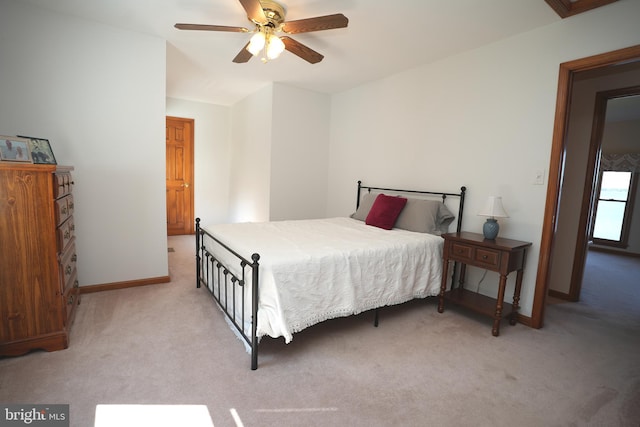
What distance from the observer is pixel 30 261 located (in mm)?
1907

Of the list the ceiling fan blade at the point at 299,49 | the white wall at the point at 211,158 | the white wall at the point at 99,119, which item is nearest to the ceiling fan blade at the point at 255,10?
the ceiling fan blade at the point at 299,49

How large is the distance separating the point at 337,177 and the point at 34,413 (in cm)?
398

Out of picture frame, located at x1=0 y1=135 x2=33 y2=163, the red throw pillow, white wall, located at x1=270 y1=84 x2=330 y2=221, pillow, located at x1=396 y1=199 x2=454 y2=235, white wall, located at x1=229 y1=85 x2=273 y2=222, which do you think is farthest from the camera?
white wall, located at x1=229 y1=85 x2=273 y2=222

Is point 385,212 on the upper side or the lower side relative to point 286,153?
lower

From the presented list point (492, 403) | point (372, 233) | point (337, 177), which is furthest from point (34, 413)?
point (337, 177)

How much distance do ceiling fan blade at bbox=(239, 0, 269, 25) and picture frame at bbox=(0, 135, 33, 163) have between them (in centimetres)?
164

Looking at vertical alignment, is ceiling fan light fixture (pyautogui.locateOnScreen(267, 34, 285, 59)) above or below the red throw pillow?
above

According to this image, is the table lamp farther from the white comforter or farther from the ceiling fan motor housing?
the ceiling fan motor housing

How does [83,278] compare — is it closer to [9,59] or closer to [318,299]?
[9,59]

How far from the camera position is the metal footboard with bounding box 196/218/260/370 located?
1.89 m

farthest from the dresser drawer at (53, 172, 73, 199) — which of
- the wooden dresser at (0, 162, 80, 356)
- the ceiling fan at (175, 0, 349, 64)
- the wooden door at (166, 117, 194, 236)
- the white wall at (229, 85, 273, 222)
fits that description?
the wooden door at (166, 117, 194, 236)

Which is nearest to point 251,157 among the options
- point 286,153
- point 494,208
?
point 286,153

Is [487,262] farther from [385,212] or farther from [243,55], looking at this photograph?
[243,55]

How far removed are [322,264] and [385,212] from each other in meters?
1.43
